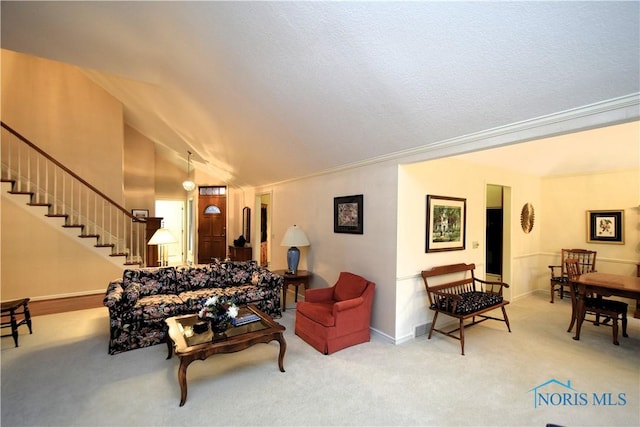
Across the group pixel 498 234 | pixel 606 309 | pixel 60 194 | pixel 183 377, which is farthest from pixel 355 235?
pixel 60 194

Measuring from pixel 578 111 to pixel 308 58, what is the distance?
2.11 meters

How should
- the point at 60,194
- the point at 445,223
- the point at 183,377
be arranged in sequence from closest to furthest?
the point at 183,377
the point at 445,223
the point at 60,194

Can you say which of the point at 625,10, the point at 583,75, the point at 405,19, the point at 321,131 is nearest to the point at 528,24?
the point at 625,10

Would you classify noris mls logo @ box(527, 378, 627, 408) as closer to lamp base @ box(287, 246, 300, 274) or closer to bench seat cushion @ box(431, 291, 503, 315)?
bench seat cushion @ box(431, 291, 503, 315)

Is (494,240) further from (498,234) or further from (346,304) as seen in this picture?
(346,304)

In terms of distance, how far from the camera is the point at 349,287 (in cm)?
364

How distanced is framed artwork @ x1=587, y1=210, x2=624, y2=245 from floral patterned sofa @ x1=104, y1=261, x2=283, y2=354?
580 centimetres

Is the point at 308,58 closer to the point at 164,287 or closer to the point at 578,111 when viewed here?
the point at 578,111

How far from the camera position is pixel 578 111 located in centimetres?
200

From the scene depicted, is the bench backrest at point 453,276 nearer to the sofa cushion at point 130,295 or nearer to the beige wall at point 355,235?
the beige wall at point 355,235

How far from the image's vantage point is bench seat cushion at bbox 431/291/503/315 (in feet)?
10.6

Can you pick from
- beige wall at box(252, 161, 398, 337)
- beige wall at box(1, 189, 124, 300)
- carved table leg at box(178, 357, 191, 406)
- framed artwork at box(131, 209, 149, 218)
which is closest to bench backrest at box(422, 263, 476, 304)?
beige wall at box(252, 161, 398, 337)

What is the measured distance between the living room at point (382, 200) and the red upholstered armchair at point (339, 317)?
0.86 feet

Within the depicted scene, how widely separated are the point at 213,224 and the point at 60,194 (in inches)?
142
